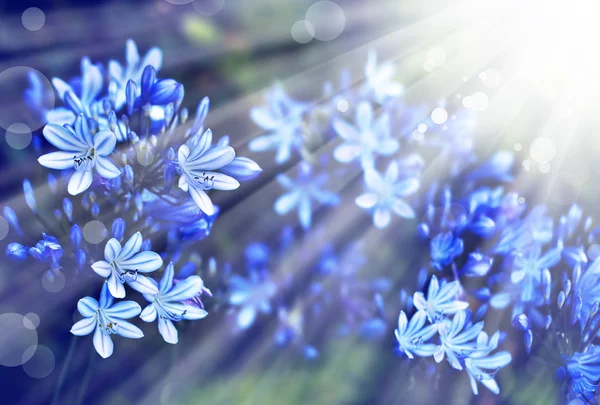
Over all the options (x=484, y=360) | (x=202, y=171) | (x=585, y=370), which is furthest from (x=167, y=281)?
(x=585, y=370)

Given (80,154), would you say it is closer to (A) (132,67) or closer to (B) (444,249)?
(A) (132,67)

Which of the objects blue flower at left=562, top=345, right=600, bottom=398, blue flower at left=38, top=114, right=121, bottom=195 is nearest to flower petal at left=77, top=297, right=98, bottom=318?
blue flower at left=38, top=114, right=121, bottom=195

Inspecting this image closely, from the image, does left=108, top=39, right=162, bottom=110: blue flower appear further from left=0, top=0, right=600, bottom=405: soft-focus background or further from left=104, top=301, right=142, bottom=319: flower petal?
left=104, top=301, right=142, bottom=319: flower petal

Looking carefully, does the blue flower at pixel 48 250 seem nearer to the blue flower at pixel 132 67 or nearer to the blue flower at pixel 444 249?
the blue flower at pixel 132 67

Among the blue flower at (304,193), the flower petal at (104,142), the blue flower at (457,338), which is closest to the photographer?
the flower petal at (104,142)

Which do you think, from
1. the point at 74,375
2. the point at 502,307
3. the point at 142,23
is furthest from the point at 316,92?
the point at 74,375

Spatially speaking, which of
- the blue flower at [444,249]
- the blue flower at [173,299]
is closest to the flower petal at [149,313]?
the blue flower at [173,299]
